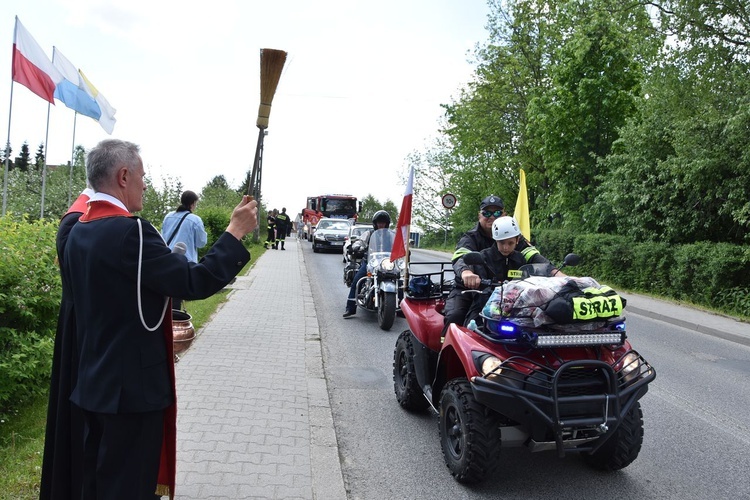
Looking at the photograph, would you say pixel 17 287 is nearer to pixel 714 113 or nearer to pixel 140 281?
pixel 140 281

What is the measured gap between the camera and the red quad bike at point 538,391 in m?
3.45

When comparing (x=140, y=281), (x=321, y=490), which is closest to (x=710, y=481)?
(x=321, y=490)

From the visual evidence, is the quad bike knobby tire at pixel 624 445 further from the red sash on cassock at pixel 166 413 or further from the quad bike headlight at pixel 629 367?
the red sash on cassock at pixel 166 413

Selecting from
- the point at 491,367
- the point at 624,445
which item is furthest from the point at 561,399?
the point at 624,445

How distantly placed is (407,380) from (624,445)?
1930mm

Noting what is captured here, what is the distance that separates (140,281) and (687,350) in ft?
28.6

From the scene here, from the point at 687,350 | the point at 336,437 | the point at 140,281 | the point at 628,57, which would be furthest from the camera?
the point at 628,57

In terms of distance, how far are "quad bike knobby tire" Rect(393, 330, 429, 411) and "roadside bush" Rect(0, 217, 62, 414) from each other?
285cm

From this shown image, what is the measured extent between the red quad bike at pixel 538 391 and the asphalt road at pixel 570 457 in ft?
0.66

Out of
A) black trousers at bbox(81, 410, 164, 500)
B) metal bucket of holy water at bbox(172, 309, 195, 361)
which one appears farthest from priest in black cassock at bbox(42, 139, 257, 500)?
metal bucket of holy water at bbox(172, 309, 195, 361)

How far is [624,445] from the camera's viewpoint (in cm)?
397

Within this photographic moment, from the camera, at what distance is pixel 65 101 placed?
13227 mm

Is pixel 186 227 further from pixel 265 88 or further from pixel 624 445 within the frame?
pixel 624 445

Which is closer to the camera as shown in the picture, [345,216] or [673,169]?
[673,169]
